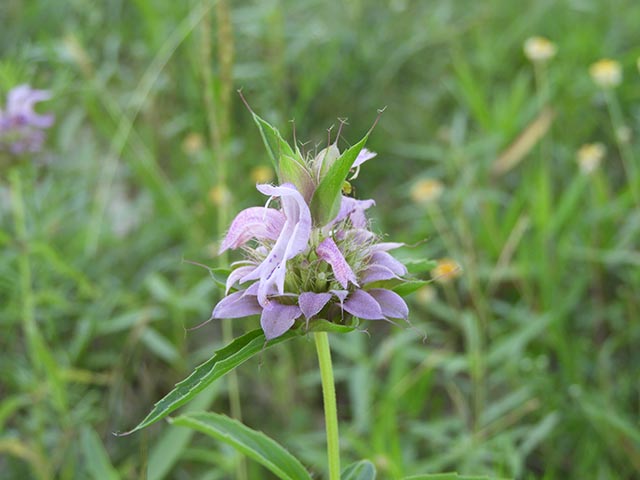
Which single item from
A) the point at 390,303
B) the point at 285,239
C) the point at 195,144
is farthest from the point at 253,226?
the point at 195,144

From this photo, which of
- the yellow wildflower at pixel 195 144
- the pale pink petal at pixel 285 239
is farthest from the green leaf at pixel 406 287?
the yellow wildflower at pixel 195 144

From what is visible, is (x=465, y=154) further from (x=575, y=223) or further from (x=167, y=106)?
(x=167, y=106)

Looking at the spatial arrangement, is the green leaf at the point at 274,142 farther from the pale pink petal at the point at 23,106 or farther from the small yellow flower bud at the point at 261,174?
the small yellow flower bud at the point at 261,174

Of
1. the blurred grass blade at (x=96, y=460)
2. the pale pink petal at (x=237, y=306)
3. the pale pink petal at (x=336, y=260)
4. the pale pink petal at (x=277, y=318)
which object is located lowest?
the blurred grass blade at (x=96, y=460)

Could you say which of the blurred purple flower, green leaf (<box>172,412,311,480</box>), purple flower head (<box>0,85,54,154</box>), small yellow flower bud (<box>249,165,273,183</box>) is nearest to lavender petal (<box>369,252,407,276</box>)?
the blurred purple flower

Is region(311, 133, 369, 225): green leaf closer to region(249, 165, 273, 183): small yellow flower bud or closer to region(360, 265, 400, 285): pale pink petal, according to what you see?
region(360, 265, 400, 285): pale pink petal

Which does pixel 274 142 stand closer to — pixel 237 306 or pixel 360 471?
pixel 237 306
